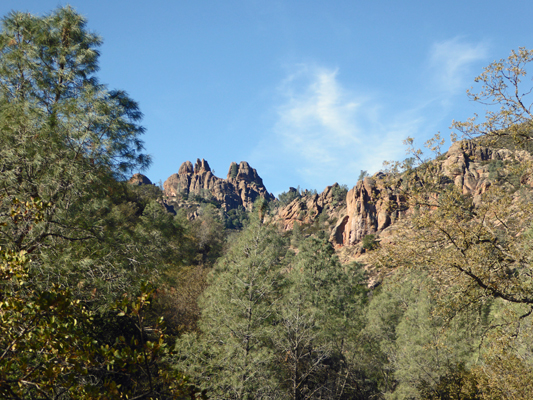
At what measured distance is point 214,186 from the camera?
16125 centimetres

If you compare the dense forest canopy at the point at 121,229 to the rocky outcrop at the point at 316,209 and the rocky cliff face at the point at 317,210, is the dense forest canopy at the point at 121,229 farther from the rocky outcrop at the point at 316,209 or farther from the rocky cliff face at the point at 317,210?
the rocky outcrop at the point at 316,209

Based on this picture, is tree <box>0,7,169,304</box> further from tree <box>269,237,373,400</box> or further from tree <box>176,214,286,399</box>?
tree <box>269,237,373,400</box>

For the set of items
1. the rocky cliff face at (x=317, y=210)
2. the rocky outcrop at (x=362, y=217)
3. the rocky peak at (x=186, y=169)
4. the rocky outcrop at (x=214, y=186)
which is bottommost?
the rocky outcrop at (x=362, y=217)

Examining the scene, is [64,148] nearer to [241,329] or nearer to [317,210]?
[241,329]

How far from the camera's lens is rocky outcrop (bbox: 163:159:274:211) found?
508 feet

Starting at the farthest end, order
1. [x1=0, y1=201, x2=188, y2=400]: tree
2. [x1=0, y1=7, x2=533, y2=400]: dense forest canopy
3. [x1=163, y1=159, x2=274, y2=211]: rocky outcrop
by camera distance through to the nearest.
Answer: [x1=163, y1=159, x2=274, y2=211]: rocky outcrop
[x1=0, y1=7, x2=533, y2=400]: dense forest canopy
[x1=0, y1=201, x2=188, y2=400]: tree

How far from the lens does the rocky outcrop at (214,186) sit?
154875 millimetres

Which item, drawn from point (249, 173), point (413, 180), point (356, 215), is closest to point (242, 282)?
point (413, 180)

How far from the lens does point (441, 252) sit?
26.1 feet

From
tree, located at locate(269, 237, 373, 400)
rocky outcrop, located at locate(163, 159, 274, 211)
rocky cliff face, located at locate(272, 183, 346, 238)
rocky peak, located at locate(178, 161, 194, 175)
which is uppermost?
rocky peak, located at locate(178, 161, 194, 175)

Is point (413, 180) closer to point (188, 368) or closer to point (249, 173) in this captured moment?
point (188, 368)

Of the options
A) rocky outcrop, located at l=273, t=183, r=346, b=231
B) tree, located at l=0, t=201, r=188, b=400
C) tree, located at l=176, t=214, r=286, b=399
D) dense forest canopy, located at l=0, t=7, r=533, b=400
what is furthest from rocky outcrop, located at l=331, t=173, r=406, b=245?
tree, located at l=0, t=201, r=188, b=400

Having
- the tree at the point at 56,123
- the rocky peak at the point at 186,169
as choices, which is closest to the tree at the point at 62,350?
the tree at the point at 56,123

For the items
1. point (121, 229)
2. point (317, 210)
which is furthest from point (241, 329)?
point (317, 210)
